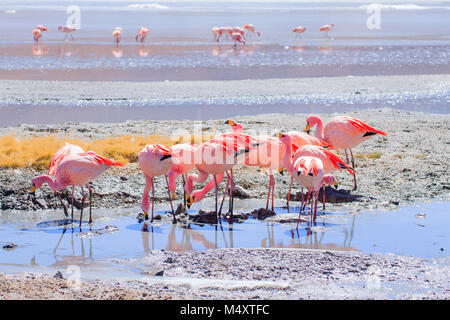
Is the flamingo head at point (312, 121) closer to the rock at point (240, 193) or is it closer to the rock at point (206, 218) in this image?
the rock at point (240, 193)

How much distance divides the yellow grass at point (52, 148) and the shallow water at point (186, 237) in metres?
1.32

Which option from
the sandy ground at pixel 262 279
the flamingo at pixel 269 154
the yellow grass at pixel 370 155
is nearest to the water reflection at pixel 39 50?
the yellow grass at pixel 370 155

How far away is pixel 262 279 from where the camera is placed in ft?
18.9

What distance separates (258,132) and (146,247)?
489 centimetres

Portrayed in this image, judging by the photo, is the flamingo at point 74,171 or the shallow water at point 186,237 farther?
the flamingo at point 74,171

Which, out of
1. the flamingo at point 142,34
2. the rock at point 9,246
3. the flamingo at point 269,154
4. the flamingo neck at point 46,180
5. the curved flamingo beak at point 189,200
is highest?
the flamingo at point 142,34

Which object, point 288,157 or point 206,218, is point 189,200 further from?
point 288,157

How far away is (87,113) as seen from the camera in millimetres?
14016

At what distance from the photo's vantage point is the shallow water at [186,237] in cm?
637

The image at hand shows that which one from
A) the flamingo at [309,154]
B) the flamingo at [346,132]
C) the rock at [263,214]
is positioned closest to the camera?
the rock at [263,214]

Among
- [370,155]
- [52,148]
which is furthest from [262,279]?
[370,155]

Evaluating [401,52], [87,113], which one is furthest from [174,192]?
[401,52]

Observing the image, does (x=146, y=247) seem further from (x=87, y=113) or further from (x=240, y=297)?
(x=87, y=113)

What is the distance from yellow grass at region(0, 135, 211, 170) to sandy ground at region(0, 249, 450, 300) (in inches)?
127
